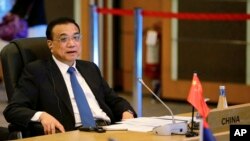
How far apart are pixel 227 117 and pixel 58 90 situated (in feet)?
3.77

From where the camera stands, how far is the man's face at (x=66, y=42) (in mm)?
3867

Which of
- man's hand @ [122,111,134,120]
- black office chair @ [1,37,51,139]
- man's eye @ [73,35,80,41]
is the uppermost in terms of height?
man's eye @ [73,35,80,41]

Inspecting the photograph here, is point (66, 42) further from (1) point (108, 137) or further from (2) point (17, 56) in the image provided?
(1) point (108, 137)

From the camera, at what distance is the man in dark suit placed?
3.74 metres

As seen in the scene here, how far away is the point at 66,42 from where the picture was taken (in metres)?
3.88

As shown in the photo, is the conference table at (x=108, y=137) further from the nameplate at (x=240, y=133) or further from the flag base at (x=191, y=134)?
the nameplate at (x=240, y=133)

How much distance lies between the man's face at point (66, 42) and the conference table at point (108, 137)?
2.61 feet

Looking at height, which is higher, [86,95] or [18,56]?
[18,56]

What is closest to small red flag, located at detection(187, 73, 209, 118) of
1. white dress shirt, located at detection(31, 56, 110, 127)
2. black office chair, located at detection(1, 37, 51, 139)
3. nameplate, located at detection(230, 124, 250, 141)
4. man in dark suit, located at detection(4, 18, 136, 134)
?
nameplate, located at detection(230, 124, 250, 141)

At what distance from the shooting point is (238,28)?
Answer: 717 cm

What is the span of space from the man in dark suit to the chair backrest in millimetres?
84

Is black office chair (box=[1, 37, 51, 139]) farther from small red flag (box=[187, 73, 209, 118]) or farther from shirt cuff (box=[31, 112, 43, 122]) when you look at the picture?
small red flag (box=[187, 73, 209, 118])

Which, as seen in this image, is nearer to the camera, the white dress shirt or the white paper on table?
the white paper on table

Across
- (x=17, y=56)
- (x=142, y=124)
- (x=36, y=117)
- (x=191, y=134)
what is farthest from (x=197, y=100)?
(x=17, y=56)
